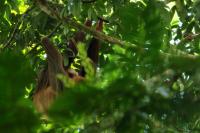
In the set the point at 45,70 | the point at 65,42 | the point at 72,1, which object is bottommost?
the point at 45,70

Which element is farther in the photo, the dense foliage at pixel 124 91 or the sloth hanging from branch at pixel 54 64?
the sloth hanging from branch at pixel 54 64

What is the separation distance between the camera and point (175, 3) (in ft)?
15.3

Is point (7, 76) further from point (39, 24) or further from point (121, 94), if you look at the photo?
point (39, 24)

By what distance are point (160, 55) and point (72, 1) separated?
3.41m

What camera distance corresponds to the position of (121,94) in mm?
735

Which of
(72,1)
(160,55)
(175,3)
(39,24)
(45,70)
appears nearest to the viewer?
(160,55)

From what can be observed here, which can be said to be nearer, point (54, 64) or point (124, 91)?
point (124, 91)

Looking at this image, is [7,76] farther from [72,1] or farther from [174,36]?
[174,36]

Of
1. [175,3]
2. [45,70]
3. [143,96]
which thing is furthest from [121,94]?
[45,70]

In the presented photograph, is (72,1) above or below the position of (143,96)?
above

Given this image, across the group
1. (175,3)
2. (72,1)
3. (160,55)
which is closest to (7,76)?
(160,55)

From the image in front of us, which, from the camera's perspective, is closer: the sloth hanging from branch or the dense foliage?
the dense foliage

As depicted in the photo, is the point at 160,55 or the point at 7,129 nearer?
the point at 7,129

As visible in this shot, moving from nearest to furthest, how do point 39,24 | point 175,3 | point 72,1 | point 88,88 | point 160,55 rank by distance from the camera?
point 88,88 → point 160,55 → point 72,1 → point 175,3 → point 39,24
